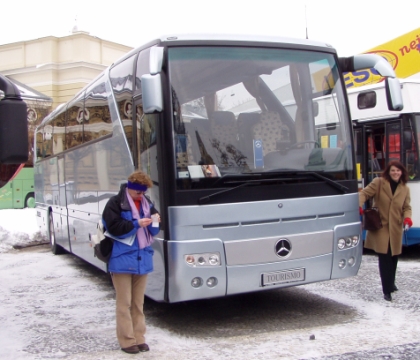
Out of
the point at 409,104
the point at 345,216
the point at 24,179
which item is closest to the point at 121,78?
the point at 345,216

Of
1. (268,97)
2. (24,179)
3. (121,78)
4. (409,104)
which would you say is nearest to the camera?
(268,97)

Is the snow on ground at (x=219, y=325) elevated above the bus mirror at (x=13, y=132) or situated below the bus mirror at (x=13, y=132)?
below

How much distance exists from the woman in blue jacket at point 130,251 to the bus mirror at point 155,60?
3.83ft

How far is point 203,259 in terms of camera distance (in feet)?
20.9

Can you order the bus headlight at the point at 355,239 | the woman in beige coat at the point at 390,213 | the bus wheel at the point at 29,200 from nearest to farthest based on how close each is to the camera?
1. the bus headlight at the point at 355,239
2. the woman in beige coat at the point at 390,213
3. the bus wheel at the point at 29,200

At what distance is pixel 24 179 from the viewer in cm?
3008

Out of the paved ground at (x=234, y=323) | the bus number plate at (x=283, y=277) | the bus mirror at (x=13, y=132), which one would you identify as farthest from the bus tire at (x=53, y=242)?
the bus mirror at (x=13, y=132)

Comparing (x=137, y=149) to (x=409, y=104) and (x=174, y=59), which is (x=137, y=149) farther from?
(x=409, y=104)

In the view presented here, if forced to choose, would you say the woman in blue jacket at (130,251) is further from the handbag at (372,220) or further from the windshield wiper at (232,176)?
the handbag at (372,220)

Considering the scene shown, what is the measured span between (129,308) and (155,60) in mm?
2517

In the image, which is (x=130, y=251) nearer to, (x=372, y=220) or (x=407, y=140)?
(x=372, y=220)

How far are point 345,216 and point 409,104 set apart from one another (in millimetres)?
4499

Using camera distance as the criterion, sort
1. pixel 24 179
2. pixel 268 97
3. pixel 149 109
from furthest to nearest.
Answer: pixel 24 179
pixel 268 97
pixel 149 109

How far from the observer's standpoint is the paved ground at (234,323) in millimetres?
5891
